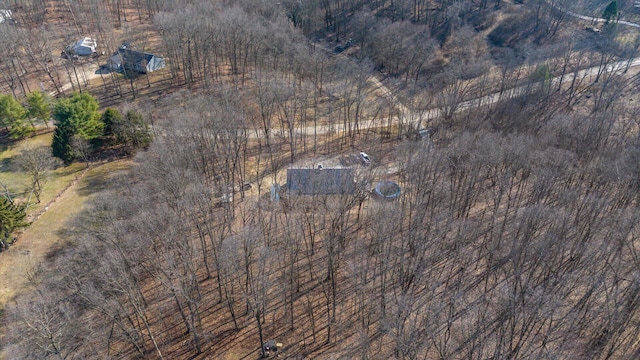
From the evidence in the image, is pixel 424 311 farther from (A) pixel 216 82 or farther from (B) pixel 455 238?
(A) pixel 216 82

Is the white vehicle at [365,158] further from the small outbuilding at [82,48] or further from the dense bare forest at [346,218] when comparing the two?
the small outbuilding at [82,48]

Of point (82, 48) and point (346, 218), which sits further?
point (82, 48)

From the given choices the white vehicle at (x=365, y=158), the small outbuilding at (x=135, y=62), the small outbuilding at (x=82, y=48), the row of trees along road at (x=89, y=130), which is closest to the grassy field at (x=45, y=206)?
the row of trees along road at (x=89, y=130)

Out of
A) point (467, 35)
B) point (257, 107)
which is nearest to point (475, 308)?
point (257, 107)

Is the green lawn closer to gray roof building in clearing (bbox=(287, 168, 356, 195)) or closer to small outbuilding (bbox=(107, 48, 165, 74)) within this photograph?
small outbuilding (bbox=(107, 48, 165, 74))

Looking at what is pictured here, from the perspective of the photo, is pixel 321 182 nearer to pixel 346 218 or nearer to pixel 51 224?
pixel 346 218

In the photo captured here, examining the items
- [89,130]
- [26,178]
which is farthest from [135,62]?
[26,178]
